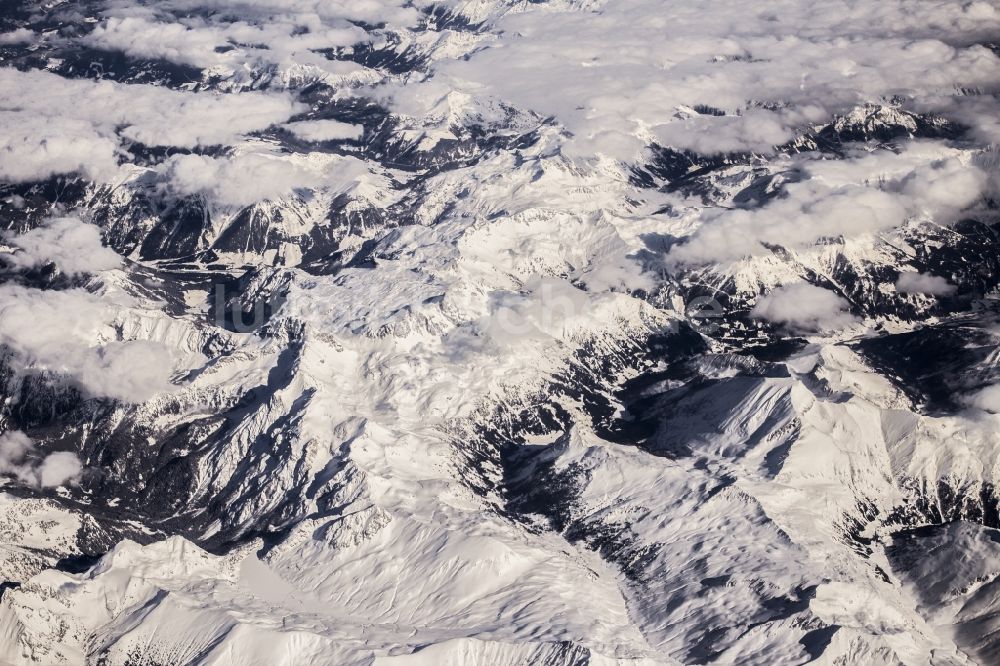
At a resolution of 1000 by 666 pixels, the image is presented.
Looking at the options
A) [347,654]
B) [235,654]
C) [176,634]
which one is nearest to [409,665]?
[347,654]

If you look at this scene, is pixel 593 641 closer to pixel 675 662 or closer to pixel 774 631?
pixel 675 662

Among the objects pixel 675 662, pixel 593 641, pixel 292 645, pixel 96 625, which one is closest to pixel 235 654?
pixel 292 645

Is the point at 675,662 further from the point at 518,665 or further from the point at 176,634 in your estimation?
the point at 176,634

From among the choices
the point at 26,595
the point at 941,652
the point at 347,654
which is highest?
the point at 26,595

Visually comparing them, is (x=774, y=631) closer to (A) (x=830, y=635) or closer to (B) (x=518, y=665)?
(A) (x=830, y=635)

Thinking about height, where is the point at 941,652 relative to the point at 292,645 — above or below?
below

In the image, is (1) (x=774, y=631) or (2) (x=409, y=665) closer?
(2) (x=409, y=665)

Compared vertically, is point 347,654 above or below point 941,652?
above
